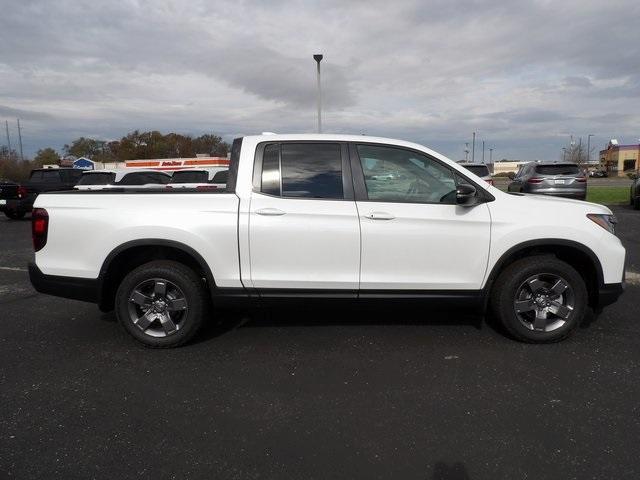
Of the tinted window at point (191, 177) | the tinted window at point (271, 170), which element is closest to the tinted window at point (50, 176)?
the tinted window at point (191, 177)

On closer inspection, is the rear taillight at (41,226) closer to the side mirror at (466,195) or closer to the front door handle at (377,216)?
the front door handle at (377,216)

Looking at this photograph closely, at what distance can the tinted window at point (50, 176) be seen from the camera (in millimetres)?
16719

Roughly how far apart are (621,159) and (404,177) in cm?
7716

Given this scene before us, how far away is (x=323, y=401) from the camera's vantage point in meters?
3.30

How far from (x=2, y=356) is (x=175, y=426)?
2.09 metres

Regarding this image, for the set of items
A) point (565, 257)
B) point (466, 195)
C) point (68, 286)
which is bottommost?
point (68, 286)

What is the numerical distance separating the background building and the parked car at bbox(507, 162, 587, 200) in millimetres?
59822

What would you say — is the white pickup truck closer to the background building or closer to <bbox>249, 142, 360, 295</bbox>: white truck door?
<bbox>249, 142, 360, 295</bbox>: white truck door

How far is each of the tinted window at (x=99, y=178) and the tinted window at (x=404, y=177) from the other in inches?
504

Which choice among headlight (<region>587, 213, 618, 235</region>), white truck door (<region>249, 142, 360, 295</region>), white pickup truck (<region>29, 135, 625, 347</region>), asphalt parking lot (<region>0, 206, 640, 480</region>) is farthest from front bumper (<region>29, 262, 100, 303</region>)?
headlight (<region>587, 213, 618, 235</region>)

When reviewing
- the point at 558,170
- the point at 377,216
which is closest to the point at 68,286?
the point at 377,216

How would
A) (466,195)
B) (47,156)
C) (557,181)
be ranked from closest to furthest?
(466,195) < (557,181) < (47,156)

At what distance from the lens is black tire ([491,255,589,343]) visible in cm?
412

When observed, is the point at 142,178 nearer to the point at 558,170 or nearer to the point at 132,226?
the point at 132,226
